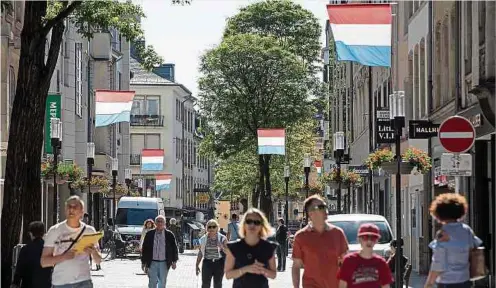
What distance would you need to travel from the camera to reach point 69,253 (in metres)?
13.8

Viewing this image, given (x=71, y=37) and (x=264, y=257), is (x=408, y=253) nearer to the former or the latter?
(x=71, y=37)

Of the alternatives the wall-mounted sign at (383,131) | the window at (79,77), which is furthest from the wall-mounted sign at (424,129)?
the window at (79,77)

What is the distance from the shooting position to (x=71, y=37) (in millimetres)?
58812

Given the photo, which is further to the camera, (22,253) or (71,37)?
(71,37)

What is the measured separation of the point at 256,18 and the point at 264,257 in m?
66.7

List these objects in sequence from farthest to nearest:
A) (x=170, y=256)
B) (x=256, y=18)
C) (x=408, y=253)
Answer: (x=256, y=18) → (x=408, y=253) → (x=170, y=256)

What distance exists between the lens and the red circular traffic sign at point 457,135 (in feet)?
65.8

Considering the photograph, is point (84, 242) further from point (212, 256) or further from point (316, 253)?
point (212, 256)

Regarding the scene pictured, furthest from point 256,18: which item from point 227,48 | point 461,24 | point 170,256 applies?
point 170,256

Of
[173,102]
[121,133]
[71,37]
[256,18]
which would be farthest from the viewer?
[173,102]

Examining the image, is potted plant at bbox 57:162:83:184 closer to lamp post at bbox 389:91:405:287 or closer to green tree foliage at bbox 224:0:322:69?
lamp post at bbox 389:91:405:287

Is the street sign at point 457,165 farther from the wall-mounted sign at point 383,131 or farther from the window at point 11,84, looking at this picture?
the window at point 11,84

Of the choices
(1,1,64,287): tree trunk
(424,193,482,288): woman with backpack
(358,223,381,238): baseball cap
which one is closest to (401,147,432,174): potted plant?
(1,1,64,287): tree trunk

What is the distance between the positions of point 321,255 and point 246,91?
56.9m
